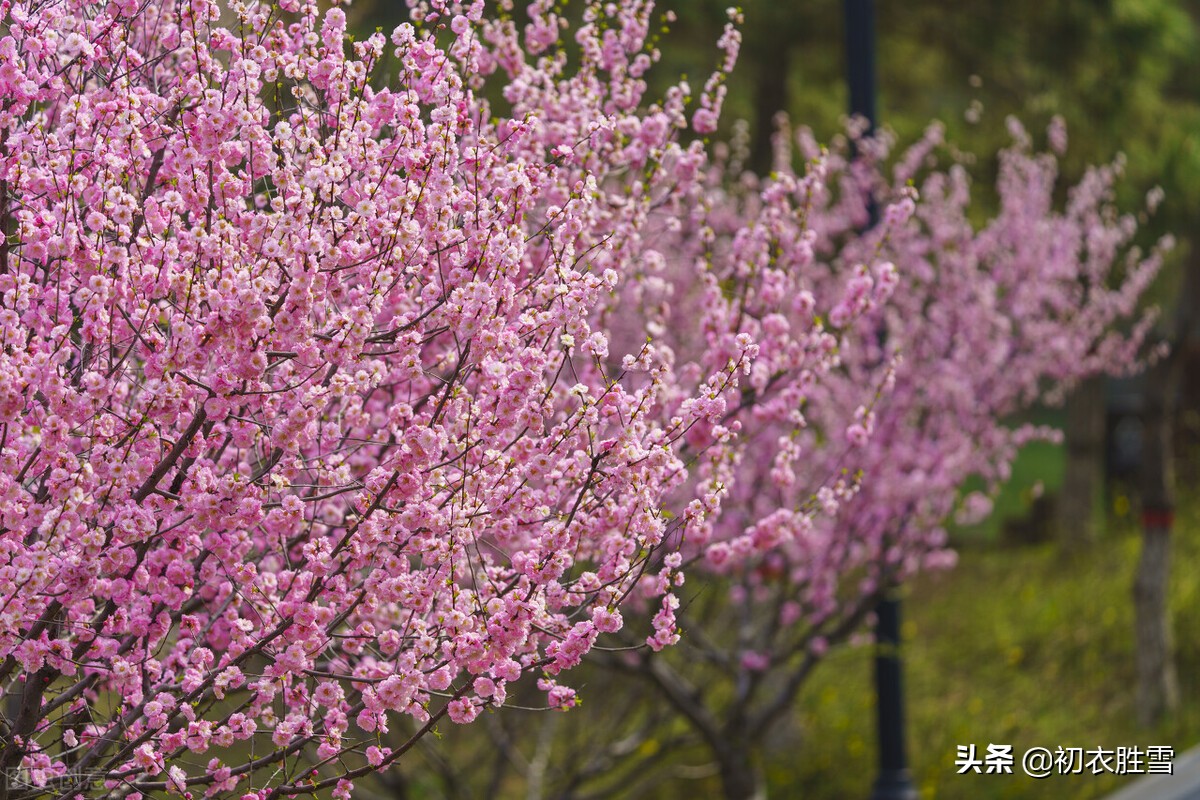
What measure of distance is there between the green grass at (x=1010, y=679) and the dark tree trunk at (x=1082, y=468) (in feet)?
1.20

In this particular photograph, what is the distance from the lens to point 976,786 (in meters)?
9.18

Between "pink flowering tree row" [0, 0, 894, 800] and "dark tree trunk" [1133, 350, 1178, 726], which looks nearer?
"pink flowering tree row" [0, 0, 894, 800]

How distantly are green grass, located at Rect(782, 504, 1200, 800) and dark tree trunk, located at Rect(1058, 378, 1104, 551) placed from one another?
365 millimetres

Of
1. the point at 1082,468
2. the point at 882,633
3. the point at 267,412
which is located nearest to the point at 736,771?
the point at 882,633

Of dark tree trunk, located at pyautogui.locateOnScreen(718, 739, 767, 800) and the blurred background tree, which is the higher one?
the blurred background tree

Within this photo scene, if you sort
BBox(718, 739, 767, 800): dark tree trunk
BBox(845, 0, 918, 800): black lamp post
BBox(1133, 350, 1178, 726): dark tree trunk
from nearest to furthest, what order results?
BBox(845, 0, 918, 800): black lamp post
BBox(718, 739, 767, 800): dark tree trunk
BBox(1133, 350, 1178, 726): dark tree trunk

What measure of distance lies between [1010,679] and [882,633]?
5.14 meters

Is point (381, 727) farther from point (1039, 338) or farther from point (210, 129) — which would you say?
point (1039, 338)

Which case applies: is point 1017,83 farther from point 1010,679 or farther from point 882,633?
point 882,633

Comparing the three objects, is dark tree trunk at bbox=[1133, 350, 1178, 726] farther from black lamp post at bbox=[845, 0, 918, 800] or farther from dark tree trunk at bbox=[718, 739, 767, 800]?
dark tree trunk at bbox=[718, 739, 767, 800]

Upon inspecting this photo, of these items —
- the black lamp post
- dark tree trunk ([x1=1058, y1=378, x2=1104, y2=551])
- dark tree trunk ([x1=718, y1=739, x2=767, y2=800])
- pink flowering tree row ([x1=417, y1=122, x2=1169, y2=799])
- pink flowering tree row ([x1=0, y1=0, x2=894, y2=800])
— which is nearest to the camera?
pink flowering tree row ([x1=0, y1=0, x2=894, y2=800])

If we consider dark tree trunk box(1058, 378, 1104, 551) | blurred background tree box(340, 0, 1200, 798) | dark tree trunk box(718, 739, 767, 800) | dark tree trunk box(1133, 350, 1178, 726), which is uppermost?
blurred background tree box(340, 0, 1200, 798)

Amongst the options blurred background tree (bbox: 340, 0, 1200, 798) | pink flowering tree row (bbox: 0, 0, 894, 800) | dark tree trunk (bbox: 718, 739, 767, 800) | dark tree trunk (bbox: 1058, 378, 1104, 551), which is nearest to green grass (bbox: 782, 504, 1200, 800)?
blurred background tree (bbox: 340, 0, 1200, 798)

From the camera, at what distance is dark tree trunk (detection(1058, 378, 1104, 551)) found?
→ 615 inches
